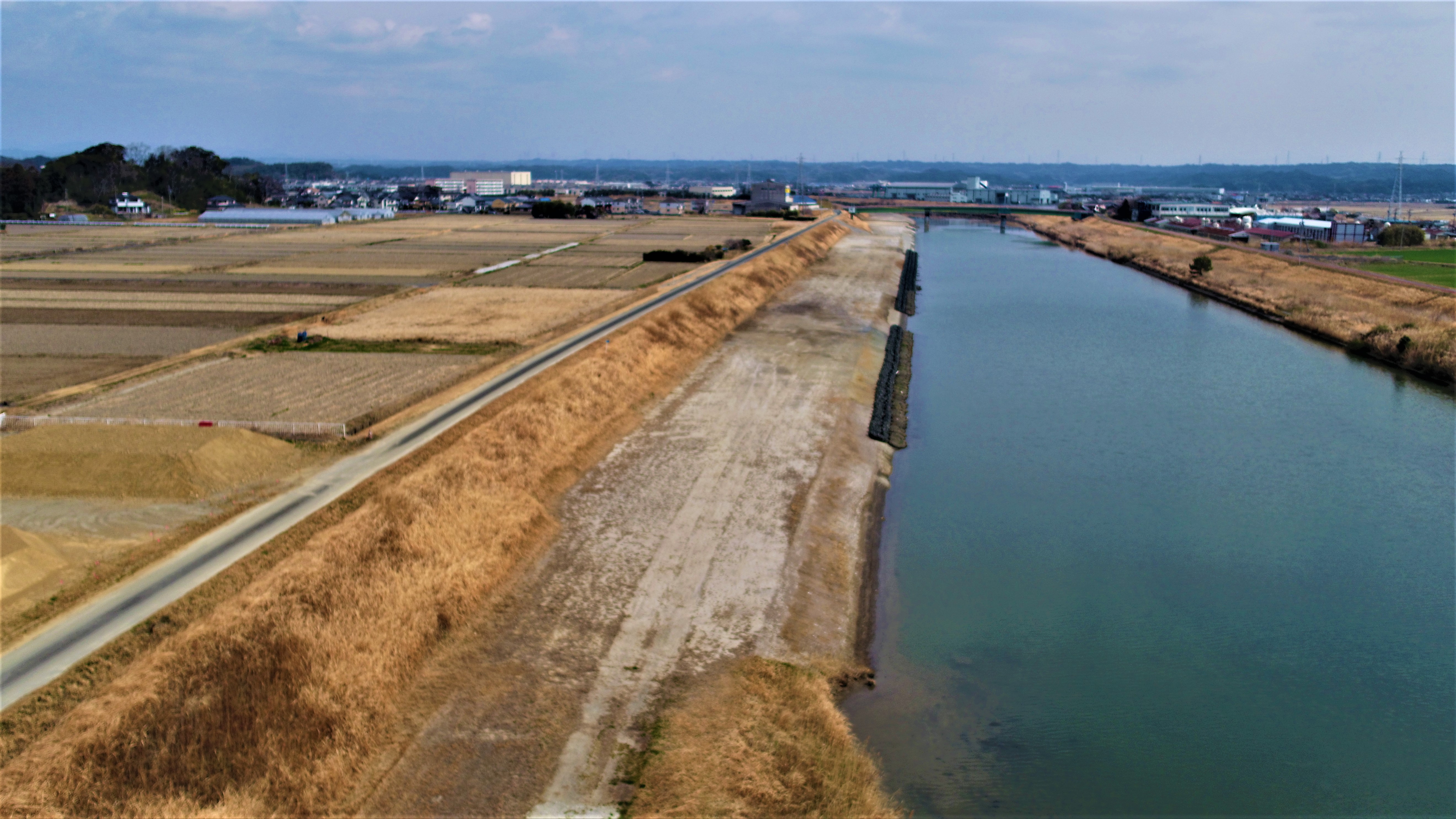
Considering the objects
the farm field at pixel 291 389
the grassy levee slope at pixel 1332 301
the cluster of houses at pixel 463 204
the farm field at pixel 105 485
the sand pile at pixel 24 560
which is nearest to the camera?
the sand pile at pixel 24 560

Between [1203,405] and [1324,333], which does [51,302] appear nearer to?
[1203,405]

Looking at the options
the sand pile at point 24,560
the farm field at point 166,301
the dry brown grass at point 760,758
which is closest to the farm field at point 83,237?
the farm field at point 166,301

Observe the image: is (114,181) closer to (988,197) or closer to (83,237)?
(83,237)

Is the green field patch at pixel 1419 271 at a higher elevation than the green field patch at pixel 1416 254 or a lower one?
lower

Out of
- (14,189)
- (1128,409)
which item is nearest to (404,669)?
(1128,409)

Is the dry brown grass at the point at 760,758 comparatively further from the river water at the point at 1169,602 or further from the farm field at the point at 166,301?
the farm field at the point at 166,301

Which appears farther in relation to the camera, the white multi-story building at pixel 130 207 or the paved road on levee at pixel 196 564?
the white multi-story building at pixel 130 207
